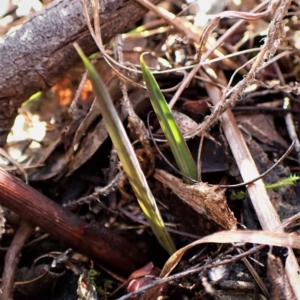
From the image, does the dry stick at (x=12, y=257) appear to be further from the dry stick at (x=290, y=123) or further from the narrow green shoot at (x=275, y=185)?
the dry stick at (x=290, y=123)

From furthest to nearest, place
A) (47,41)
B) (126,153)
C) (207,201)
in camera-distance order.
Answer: (47,41), (207,201), (126,153)

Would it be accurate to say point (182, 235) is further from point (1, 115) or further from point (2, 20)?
point (2, 20)

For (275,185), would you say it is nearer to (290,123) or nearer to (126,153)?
(290,123)

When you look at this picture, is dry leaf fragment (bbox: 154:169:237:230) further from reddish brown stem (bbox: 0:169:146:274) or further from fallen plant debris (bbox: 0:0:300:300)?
reddish brown stem (bbox: 0:169:146:274)

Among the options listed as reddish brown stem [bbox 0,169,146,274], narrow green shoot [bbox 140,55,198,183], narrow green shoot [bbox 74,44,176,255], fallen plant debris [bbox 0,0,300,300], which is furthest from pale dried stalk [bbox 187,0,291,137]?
→ reddish brown stem [bbox 0,169,146,274]

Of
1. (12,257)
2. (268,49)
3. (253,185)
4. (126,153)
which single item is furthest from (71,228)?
(268,49)

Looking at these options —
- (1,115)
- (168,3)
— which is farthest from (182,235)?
(168,3)

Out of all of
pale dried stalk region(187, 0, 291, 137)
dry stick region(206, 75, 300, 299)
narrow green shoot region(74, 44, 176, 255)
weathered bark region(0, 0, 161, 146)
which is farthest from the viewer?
weathered bark region(0, 0, 161, 146)
